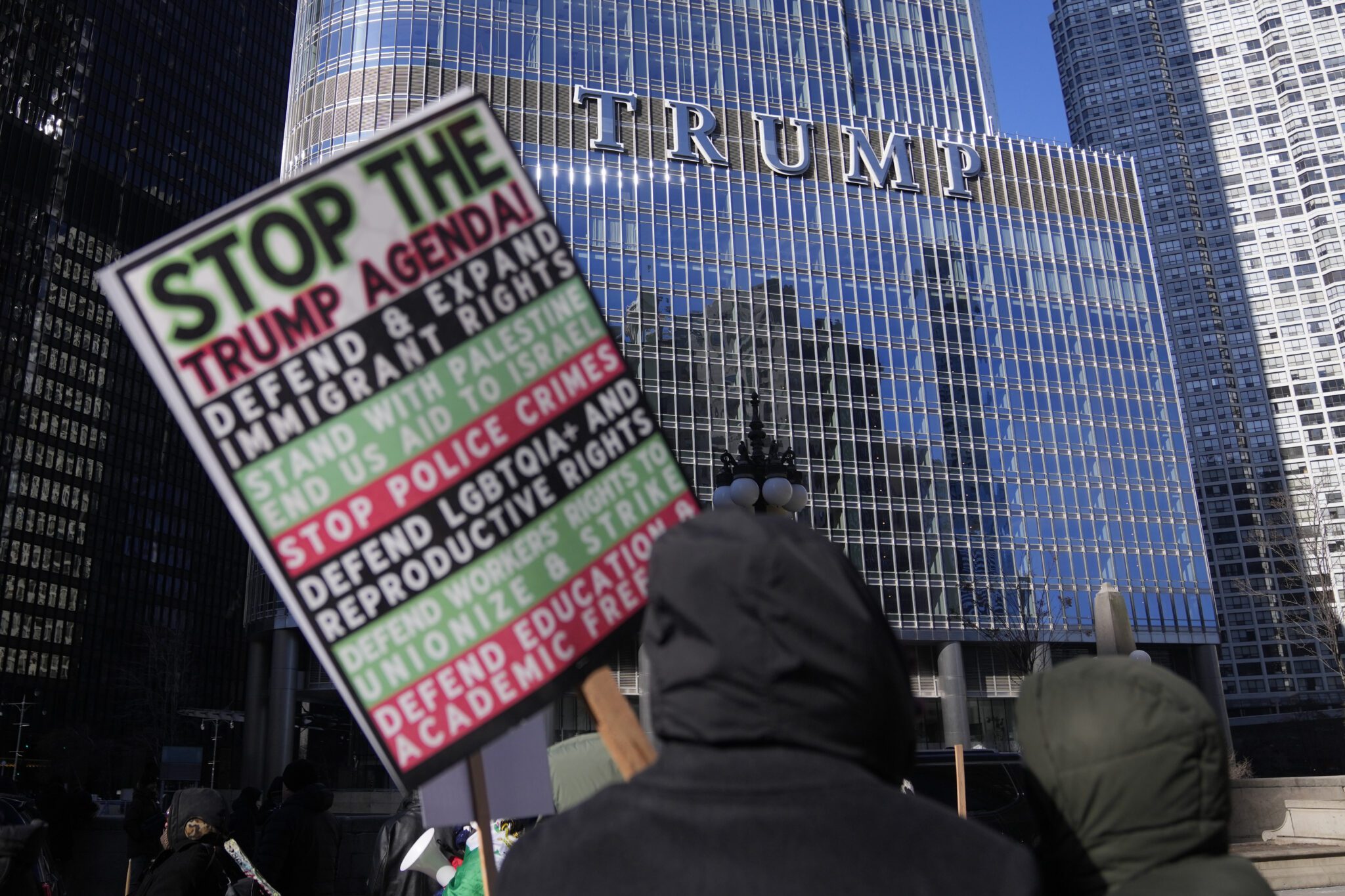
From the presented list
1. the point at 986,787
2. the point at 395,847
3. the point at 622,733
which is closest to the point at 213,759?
the point at 986,787

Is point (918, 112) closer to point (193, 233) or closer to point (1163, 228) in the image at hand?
point (193, 233)

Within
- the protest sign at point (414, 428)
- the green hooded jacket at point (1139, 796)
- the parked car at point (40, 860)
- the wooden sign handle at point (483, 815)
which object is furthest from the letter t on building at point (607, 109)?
the green hooded jacket at point (1139, 796)

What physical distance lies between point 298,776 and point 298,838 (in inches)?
18.3

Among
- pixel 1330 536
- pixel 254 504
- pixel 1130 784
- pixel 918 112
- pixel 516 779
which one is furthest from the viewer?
pixel 1330 536

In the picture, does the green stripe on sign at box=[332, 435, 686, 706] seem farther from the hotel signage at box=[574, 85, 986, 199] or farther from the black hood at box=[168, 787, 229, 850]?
the hotel signage at box=[574, 85, 986, 199]

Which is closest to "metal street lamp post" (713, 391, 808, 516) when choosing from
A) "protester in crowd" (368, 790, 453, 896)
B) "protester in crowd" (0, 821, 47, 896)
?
"protester in crowd" (368, 790, 453, 896)

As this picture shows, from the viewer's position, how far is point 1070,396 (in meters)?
63.4

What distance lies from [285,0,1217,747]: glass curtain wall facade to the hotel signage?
179 mm

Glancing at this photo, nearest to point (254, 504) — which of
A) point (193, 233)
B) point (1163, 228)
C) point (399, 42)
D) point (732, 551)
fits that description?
point (193, 233)

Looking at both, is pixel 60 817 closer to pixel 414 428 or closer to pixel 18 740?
pixel 414 428

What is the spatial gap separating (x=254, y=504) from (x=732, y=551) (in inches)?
60.2

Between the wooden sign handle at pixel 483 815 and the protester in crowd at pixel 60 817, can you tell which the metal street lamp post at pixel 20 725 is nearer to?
the protester in crowd at pixel 60 817

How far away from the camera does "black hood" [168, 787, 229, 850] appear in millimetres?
6164

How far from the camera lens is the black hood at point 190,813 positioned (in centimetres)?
616
